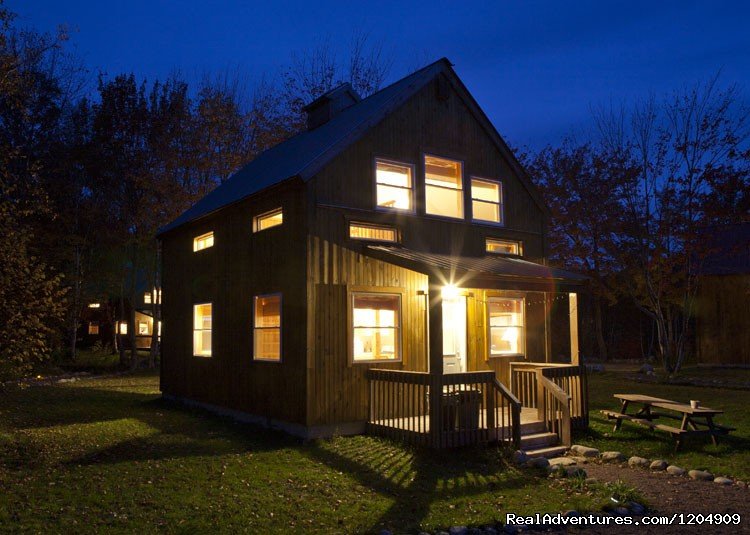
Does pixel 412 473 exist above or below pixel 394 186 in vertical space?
below

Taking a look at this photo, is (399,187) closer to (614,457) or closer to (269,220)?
(269,220)

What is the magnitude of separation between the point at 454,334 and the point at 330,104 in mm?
7254

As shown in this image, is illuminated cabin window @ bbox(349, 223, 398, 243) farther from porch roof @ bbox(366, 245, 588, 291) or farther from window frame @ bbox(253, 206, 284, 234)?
window frame @ bbox(253, 206, 284, 234)

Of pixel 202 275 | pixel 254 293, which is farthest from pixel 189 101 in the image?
pixel 254 293

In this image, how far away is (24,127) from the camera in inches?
1146

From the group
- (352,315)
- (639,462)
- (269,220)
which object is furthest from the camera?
(269,220)

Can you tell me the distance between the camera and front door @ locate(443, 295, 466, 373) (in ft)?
44.4

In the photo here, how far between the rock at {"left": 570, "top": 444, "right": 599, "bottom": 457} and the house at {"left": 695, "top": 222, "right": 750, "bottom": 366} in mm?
19113

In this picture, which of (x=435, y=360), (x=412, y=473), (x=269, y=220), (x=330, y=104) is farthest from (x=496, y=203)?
(x=412, y=473)

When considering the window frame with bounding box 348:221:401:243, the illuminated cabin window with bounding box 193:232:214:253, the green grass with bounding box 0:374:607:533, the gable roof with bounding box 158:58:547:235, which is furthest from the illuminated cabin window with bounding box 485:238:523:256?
the illuminated cabin window with bounding box 193:232:214:253

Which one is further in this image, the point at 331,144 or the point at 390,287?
the point at 390,287

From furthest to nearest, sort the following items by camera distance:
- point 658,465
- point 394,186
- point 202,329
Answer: point 202,329, point 394,186, point 658,465

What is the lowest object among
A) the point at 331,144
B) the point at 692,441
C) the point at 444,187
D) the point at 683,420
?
the point at 692,441

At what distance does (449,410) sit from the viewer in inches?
413
